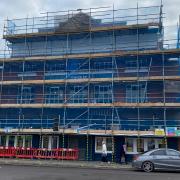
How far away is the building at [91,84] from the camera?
27781 mm

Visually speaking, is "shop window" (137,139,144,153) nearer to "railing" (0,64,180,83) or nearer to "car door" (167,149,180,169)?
"railing" (0,64,180,83)

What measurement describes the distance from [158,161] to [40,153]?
38.8 ft

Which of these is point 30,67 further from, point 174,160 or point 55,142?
point 174,160

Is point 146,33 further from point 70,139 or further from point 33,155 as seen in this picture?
point 33,155

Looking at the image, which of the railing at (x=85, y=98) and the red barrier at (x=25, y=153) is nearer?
the red barrier at (x=25, y=153)

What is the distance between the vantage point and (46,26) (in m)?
33.1

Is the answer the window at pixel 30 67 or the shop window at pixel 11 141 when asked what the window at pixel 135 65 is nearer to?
the window at pixel 30 67

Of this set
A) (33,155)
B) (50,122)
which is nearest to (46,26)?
(50,122)

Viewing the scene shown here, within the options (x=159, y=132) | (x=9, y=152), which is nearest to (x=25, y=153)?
(x=9, y=152)

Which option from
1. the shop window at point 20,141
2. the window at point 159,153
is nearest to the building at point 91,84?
the shop window at point 20,141

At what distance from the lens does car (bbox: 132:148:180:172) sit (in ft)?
63.3

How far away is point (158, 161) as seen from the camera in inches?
763

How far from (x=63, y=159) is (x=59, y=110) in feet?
15.2

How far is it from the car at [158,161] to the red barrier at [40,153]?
9.07m
